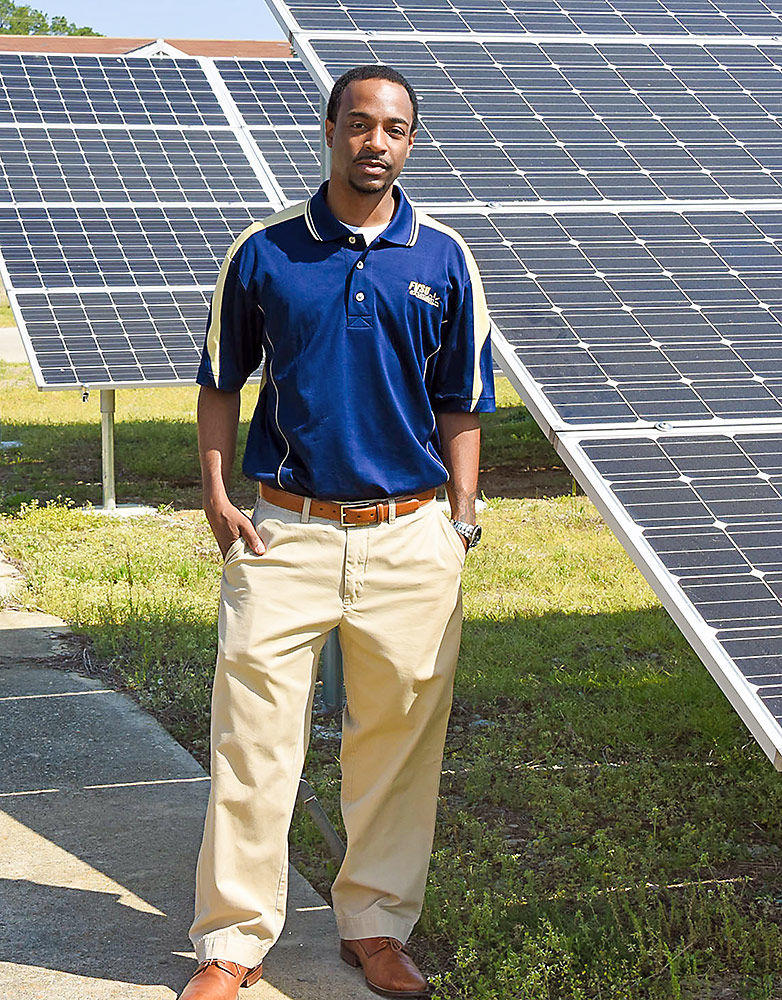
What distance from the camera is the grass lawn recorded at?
4.12 meters

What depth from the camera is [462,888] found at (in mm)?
4457

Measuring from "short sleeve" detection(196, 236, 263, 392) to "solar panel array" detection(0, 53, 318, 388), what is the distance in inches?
233

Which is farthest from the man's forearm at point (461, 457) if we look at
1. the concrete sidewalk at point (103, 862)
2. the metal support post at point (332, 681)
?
the metal support post at point (332, 681)

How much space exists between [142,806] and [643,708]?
Result: 8.11 feet

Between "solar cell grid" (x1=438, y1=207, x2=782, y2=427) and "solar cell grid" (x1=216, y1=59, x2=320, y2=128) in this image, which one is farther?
"solar cell grid" (x1=216, y1=59, x2=320, y2=128)

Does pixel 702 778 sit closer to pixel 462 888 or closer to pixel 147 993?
pixel 462 888

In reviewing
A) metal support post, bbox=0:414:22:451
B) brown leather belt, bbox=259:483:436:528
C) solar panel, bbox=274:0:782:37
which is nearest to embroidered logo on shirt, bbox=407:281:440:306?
brown leather belt, bbox=259:483:436:528

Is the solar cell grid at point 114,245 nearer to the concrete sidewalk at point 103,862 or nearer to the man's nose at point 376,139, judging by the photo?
the concrete sidewalk at point 103,862

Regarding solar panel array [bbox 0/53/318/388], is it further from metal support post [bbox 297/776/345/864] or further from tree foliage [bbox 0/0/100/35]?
tree foliage [bbox 0/0/100/35]

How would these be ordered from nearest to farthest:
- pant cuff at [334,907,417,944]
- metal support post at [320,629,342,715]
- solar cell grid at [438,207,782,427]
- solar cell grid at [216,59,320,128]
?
pant cuff at [334,907,417,944]
solar cell grid at [438,207,782,427]
metal support post at [320,629,342,715]
solar cell grid at [216,59,320,128]

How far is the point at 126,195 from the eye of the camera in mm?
11492

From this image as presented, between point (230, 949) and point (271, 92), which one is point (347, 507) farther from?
point (271, 92)

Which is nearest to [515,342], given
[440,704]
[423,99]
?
[440,704]

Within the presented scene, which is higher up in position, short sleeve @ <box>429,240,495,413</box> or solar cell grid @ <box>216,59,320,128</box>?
short sleeve @ <box>429,240,495,413</box>
